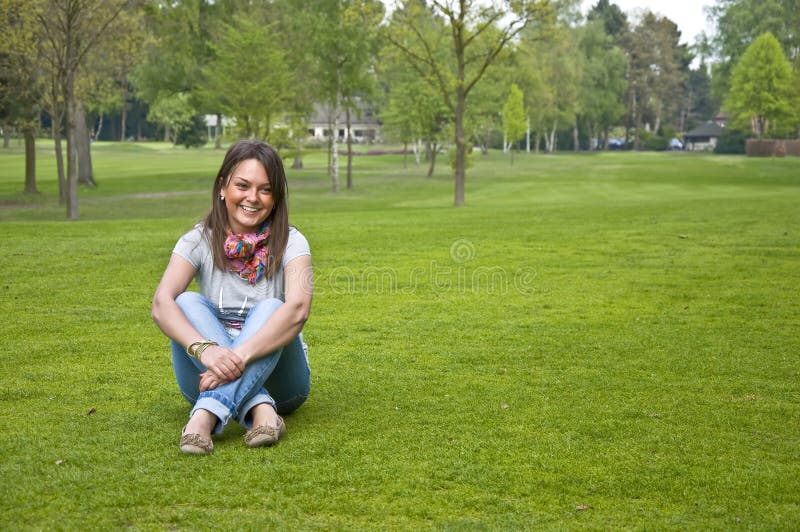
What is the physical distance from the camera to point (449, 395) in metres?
6.25

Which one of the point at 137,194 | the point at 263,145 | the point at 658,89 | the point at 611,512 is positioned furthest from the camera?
the point at 658,89

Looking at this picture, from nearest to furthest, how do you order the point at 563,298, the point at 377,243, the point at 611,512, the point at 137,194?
the point at 611,512 → the point at 563,298 → the point at 377,243 → the point at 137,194

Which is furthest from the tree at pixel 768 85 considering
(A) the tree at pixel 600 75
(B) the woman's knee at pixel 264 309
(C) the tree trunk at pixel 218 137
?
(B) the woman's knee at pixel 264 309

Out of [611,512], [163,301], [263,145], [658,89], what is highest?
[658,89]

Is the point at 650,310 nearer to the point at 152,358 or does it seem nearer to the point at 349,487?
the point at 152,358

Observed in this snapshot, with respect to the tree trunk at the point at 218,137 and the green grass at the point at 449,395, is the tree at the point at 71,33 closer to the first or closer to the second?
the green grass at the point at 449,395

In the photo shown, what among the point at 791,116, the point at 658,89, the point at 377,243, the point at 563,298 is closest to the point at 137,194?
the point at 377,243

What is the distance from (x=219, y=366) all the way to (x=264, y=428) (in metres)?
0.42

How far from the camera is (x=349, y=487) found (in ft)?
14.6

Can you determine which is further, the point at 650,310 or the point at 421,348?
the point at 650,310

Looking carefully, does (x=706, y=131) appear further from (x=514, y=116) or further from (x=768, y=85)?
(x=514, y=116)

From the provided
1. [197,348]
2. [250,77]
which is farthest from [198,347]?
[250,77]

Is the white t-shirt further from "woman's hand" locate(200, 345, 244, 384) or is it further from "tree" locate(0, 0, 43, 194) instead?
"tree" locate(0, 0, 43, 194)

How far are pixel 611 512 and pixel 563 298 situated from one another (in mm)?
6477
